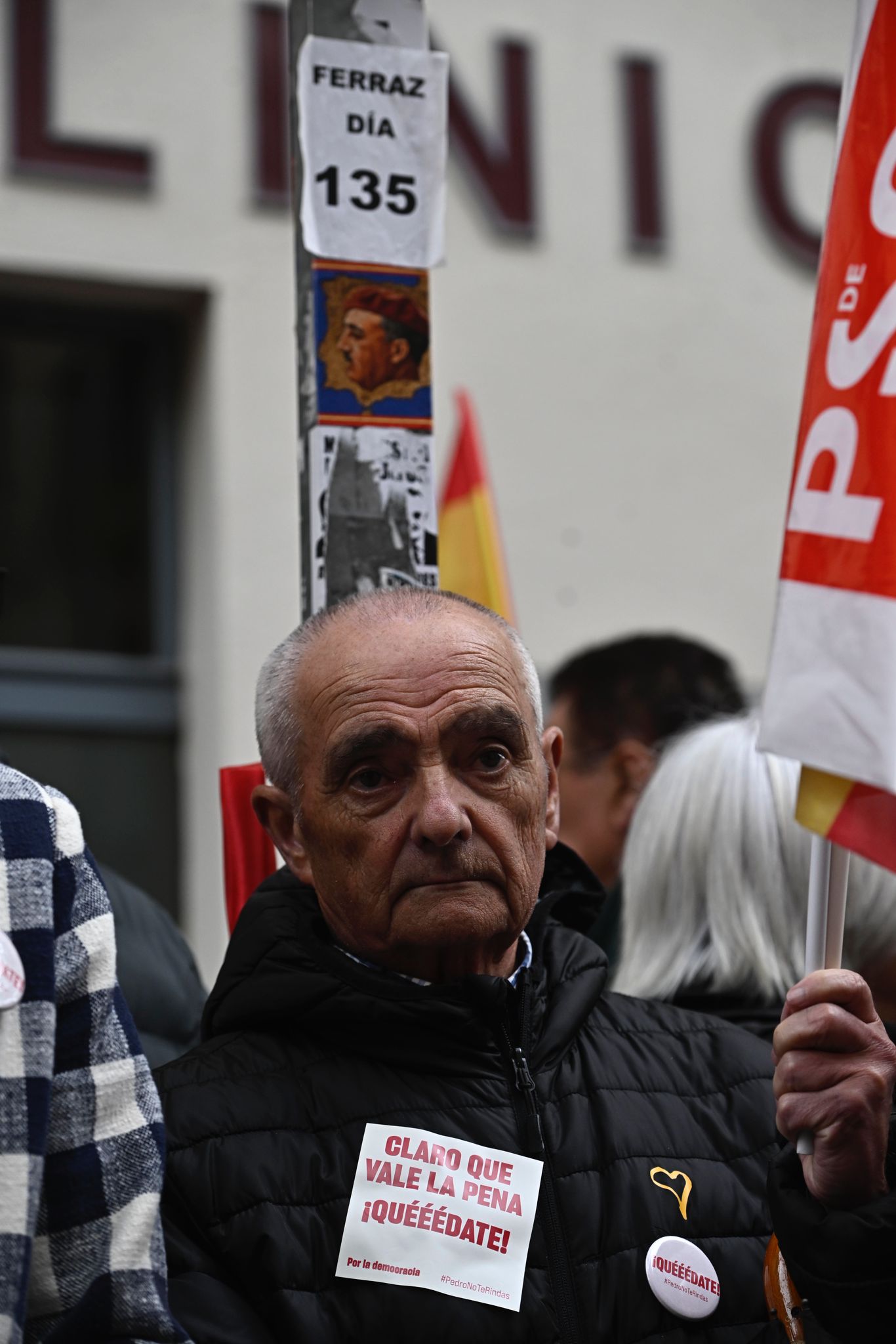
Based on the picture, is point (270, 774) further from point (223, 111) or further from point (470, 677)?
point (223, 111)

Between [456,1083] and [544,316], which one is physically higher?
[544,316]

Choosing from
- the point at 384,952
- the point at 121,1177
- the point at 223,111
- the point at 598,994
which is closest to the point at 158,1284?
the point at 121,1177

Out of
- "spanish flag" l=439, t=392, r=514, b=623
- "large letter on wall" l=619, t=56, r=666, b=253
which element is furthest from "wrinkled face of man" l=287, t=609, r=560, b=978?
"large letter on wall" l=619, t=56, r=666, b=253

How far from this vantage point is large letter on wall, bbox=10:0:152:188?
6.38m

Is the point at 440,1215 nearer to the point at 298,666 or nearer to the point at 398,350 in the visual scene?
the point at 298,666

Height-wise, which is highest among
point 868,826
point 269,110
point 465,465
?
point 269,110

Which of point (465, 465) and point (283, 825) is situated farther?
point (465, 465)

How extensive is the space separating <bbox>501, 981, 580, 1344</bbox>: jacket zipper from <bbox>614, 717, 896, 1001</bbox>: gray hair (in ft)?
1.86

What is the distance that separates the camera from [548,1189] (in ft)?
7.00

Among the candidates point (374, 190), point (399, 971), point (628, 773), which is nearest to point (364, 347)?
point (374, 190)

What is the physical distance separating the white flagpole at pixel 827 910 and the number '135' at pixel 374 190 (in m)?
1.10

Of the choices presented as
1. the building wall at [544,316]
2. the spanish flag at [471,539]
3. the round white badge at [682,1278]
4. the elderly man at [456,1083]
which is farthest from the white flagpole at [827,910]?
the building wall at [544,316]

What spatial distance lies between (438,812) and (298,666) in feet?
1.03

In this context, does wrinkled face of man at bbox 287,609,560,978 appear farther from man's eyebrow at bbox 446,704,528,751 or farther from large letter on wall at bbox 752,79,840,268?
A: large letter on wall at bbox 752,79,840,268
